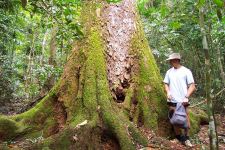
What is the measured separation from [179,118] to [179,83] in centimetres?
78

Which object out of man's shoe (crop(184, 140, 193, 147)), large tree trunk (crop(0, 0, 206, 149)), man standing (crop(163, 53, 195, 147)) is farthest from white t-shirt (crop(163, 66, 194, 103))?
man's shoe (crop(184, 140, 193, 147))

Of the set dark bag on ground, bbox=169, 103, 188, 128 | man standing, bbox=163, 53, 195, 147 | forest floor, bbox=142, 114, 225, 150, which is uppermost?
man standing, bbox=163, 53, 195, 147

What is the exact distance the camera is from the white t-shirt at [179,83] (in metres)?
6.87

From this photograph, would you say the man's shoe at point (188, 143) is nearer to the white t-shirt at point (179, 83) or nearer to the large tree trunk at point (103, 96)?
the large tree trunk at point (103, 96)

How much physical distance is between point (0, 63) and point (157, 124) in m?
8.41

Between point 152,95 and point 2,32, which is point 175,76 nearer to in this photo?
point 152,95

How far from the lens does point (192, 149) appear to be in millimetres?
6367

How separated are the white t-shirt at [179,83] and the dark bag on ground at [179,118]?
313mm

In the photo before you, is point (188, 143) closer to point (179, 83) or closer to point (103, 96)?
point (179, 83)

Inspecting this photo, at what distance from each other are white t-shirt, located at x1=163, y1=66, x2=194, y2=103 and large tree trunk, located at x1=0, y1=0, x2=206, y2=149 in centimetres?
30

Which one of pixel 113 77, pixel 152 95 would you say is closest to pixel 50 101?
pixel 113 77

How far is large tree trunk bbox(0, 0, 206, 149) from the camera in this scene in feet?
19.3

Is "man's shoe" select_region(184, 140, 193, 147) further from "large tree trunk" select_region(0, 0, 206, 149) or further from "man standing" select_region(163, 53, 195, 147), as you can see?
"large tree trunk" select_region(0, 0, 206, 149)

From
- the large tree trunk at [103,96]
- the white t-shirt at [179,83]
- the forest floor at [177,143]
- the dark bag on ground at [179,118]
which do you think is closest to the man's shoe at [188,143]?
the forest floor at [177,143]
